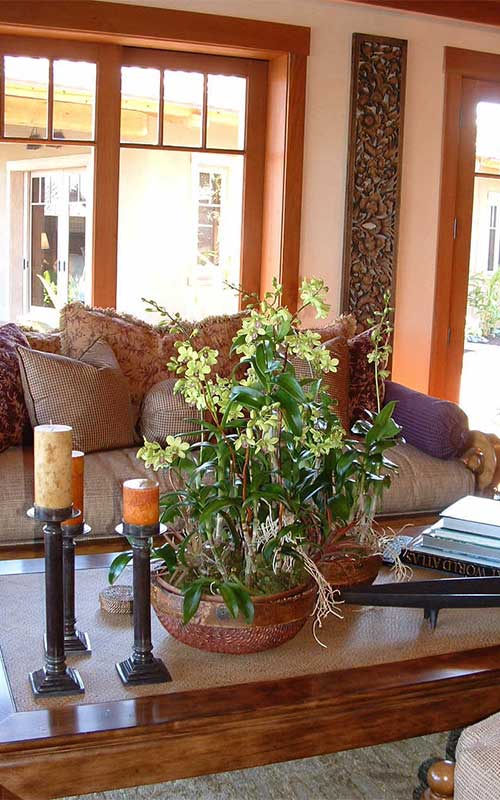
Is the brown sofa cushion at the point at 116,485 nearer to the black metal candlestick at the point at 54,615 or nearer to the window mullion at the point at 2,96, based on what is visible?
the black metal candlestick at the point at 54,615

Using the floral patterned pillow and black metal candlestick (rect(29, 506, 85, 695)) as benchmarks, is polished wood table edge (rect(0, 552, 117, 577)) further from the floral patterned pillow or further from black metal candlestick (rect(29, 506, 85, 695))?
the floral patterned pillow

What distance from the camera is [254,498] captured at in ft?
5.56

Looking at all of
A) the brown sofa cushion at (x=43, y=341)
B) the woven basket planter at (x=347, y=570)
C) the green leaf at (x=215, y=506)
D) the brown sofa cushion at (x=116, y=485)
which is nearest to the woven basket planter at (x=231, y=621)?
the green leaf at (x=215, y=506)

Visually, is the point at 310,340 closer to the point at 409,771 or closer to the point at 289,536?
the point at 289,536

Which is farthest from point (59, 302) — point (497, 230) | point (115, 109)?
point (497, 230)

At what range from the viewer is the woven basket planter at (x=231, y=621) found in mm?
1698

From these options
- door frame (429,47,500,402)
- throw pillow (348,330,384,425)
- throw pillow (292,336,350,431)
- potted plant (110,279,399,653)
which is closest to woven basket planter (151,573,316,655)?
potted plant (110,279,399,653)

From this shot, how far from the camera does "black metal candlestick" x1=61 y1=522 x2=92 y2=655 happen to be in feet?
5.72

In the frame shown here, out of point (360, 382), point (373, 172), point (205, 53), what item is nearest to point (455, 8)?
point (373, 172)

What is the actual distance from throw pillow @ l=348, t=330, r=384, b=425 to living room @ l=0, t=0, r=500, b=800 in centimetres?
1

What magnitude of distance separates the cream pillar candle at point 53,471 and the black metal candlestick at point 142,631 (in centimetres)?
13

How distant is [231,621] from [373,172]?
3363 millimetres

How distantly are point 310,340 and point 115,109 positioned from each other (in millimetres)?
2832

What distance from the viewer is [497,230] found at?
16.7 feet
